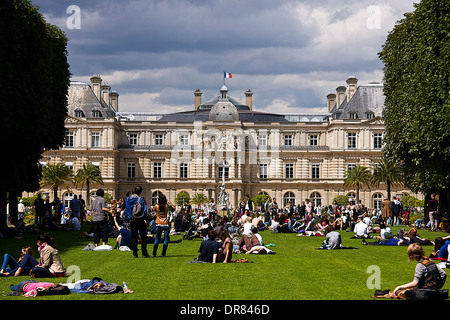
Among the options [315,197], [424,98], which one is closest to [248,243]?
[424,98]

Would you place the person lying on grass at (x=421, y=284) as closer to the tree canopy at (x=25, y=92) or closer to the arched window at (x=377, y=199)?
the tree canopy at (x=25, y=92)

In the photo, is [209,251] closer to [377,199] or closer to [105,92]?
[377,199]

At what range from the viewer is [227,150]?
77875 mm

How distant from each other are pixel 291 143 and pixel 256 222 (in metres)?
51.5

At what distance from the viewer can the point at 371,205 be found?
76.0 metres

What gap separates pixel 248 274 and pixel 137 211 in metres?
4.89

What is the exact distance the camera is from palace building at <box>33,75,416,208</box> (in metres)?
77.0

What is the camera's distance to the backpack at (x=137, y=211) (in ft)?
62.6

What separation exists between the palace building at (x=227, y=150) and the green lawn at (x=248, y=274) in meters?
54.2

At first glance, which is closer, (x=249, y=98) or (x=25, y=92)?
(x=25, y=92)

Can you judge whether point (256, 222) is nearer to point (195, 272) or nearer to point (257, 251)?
point (257, 251)

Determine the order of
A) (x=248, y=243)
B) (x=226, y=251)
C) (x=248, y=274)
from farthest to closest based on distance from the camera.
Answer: (x=248, y=243) → (x=226, y=251) → (x=248, y=274)

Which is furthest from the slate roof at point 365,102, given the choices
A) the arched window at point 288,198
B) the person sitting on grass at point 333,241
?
the person sitting on grass at point 333,241

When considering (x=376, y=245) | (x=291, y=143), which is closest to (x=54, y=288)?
(x=376, y=245)
